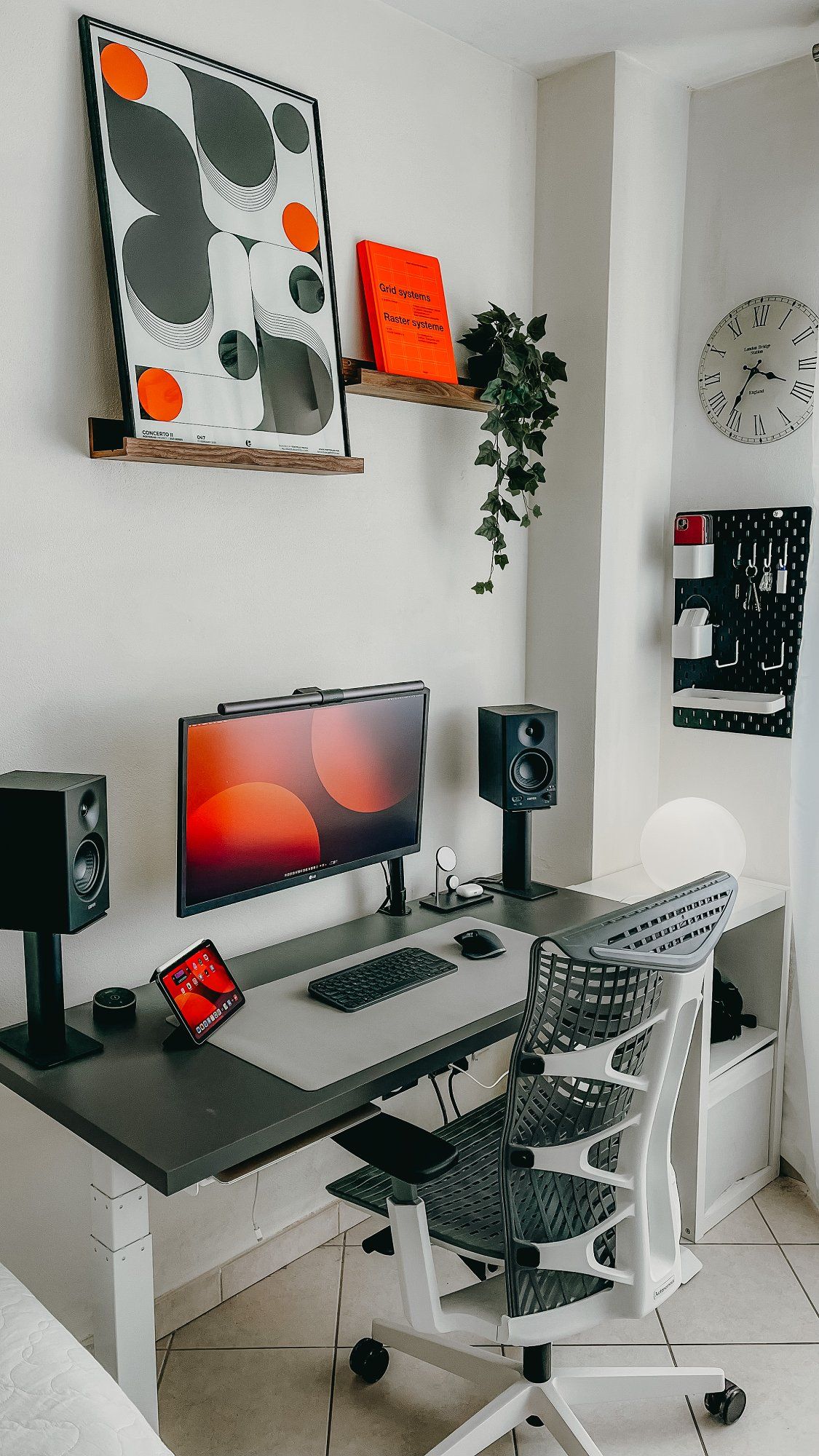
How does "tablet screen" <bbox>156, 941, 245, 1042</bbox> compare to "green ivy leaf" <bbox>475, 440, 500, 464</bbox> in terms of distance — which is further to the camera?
"green ivy leaf" <bbox>475, 440, 500, 464</bbox>

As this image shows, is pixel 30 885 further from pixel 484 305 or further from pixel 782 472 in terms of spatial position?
pixel 782 472

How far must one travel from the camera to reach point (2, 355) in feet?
5.79

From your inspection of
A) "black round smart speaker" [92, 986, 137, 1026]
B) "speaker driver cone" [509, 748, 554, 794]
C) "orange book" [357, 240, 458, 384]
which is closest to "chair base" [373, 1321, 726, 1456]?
"black round smart speaker" [92, 986, 137, 1026]

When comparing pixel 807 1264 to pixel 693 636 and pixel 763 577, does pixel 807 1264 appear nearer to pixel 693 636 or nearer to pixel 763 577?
pixel 693 636

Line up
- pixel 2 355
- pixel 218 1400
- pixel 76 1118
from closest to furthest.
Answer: pixel 76 1118 → pixel 2 355 → pixel 218 1400

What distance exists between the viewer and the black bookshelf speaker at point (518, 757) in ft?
8.05

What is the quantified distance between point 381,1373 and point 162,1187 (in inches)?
36.5

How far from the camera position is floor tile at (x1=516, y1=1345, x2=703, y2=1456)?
1.85 m

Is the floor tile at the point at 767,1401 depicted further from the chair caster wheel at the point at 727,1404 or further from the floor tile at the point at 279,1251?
the floor tile at the point at 279,1251

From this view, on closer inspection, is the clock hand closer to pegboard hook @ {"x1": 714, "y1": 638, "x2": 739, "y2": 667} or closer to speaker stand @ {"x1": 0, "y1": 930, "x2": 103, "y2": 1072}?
pegboard hook @ {"x1": 714, "y1": 638, "x2": 739, "y2": 667}

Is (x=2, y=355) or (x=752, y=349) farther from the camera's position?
(x=752, y=349)

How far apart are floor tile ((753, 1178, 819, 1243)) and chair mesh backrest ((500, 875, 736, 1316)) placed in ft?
3.53

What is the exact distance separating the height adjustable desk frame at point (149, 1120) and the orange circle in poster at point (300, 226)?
1.51 m

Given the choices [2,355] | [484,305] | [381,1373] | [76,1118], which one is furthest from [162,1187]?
[484,305]
